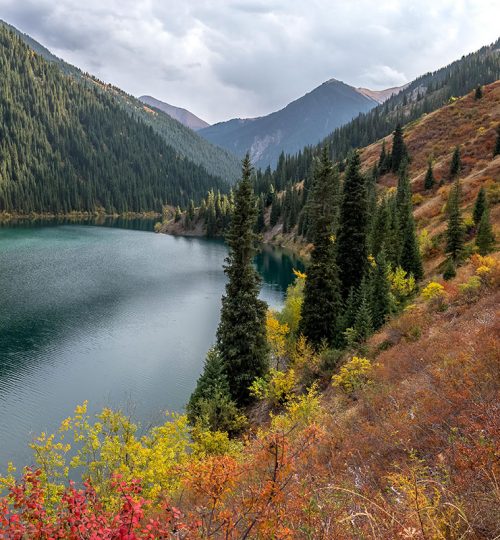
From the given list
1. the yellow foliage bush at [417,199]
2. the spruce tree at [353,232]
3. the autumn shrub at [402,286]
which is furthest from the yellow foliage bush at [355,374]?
the yellow foliage bush at [417,199]

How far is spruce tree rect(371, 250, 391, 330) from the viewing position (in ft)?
108

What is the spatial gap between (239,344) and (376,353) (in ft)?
34.9

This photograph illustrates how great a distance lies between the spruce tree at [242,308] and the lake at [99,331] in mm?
7401

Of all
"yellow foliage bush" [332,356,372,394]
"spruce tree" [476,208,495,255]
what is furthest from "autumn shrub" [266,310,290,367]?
"spruce tree" [476,208,495,255]

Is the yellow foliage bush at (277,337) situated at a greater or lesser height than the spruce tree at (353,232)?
lesser

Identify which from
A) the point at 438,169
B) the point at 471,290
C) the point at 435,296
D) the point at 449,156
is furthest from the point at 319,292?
the point at 449,156

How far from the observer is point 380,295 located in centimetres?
3359

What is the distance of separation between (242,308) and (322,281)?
10.6 meters

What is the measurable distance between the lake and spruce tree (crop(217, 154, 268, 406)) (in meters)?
7.40

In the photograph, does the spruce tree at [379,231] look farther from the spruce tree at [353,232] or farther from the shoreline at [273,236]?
the shoreline at [273,236]

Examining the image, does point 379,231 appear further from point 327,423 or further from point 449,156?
point 449,156

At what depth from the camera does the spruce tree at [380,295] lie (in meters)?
33.1

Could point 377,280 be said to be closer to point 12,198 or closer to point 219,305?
point 219,305

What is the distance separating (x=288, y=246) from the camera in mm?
132500
